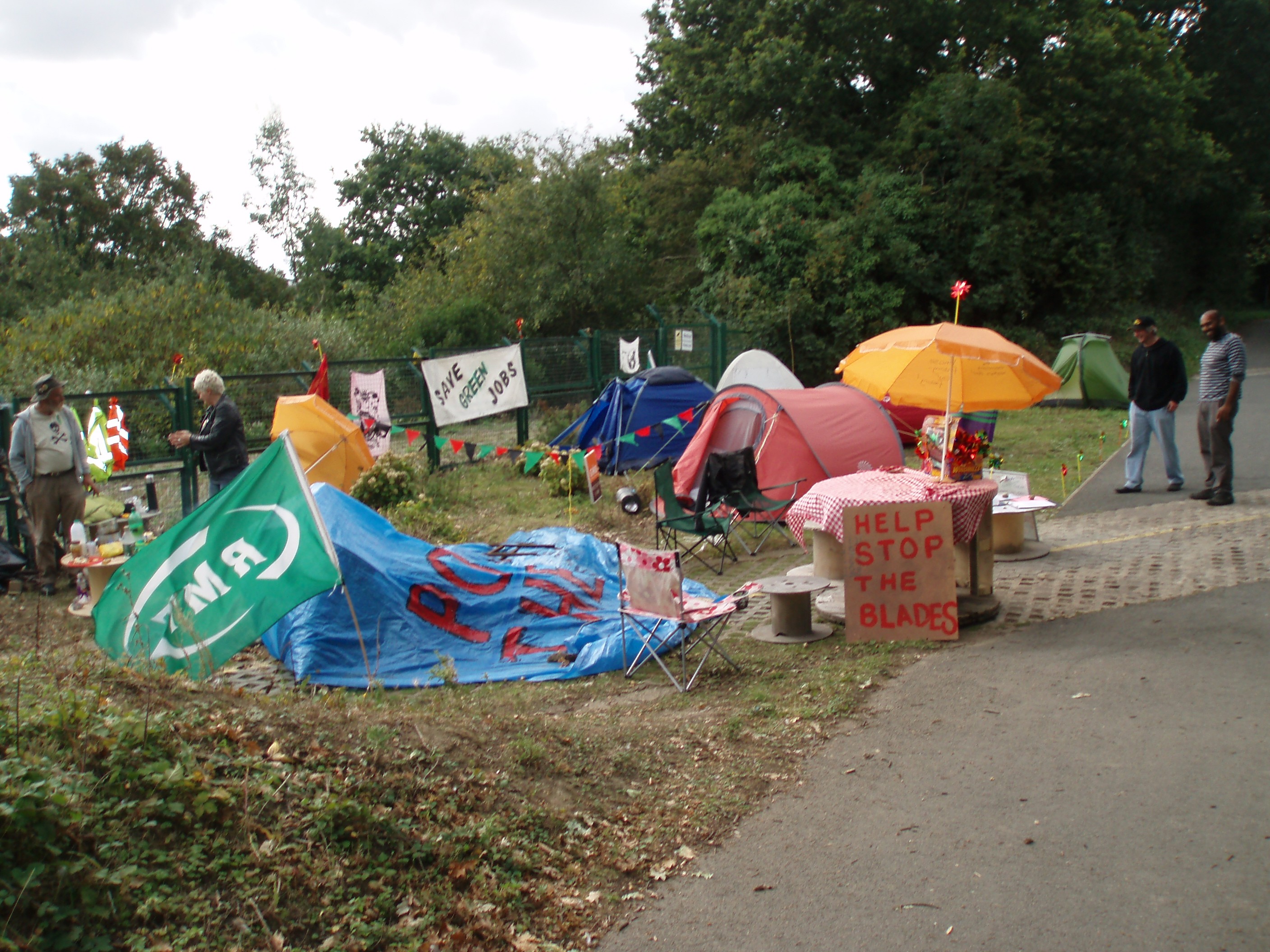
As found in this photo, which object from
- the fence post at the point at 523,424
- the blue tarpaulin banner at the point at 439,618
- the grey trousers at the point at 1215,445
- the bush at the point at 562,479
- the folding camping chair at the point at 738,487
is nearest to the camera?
the blue tarpaulin banner at the point at 439,618

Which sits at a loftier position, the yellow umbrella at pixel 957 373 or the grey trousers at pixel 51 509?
the yellow umbrella at pixel 957 373

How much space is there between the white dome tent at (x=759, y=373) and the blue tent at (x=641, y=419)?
1.73 metres

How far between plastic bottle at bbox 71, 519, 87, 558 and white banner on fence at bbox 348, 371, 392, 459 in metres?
4.83

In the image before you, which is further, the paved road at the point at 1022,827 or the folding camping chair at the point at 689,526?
the folding camping chair at the point at 689,526

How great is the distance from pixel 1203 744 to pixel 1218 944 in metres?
1.75

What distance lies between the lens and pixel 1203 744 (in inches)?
180

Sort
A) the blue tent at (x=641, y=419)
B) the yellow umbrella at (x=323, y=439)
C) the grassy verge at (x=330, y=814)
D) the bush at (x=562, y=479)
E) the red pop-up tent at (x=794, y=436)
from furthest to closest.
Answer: the blue tent at (x=641, y=419) → the bush at (x=562, y=479) → the yellow umbrella at (x=323, y=439) → the red pop-up tent at (x=794, y=436) → the grassy verge at (x=330, y=814)

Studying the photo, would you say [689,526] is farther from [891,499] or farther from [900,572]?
[900,572]

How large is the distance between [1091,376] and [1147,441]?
1000 centimetres

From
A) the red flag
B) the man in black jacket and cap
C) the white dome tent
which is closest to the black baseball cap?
the red flag

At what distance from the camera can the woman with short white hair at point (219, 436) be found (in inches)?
328

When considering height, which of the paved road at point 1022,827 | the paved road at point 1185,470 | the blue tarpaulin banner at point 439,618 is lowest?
the paved road at point 1022,827

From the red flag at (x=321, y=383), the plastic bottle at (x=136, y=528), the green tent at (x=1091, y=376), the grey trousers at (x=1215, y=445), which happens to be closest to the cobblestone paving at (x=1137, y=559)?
the grey trousers at (x=1215, y=445)

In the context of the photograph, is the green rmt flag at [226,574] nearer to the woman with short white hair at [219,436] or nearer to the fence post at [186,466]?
the woman with short white hair at [219,436]
